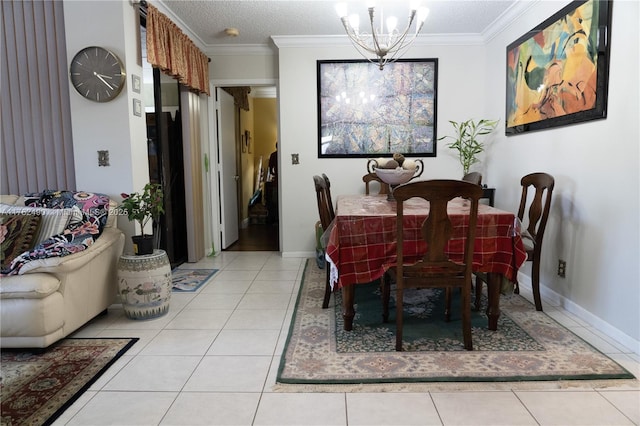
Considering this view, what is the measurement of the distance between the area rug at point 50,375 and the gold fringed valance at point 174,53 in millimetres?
2149

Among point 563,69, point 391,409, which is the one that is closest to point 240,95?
point 563,69

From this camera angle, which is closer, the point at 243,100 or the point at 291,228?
the point at 291,228

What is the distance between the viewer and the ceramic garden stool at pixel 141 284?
105 inches

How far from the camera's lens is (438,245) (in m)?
2.17

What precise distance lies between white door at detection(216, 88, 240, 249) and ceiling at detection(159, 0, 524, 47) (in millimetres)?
920

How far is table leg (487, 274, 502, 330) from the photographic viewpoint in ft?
7.87

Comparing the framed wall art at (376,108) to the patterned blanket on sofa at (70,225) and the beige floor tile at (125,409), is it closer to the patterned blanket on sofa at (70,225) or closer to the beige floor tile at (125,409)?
the patterned blanket on sofa at (70,225)

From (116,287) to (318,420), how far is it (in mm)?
1987

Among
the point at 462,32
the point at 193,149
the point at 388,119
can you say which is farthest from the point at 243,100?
the point at 462,32

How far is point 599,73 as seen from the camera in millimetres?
2469

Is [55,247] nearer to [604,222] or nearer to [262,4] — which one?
[262,4]

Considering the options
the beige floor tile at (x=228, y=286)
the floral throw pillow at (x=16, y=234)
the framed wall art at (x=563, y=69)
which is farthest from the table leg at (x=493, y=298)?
the floral throw pillow at (x=16, y=234)

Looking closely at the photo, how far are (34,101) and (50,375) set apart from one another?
2037 millimetres

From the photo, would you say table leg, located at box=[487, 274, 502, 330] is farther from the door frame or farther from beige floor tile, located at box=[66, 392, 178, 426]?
the door frame
